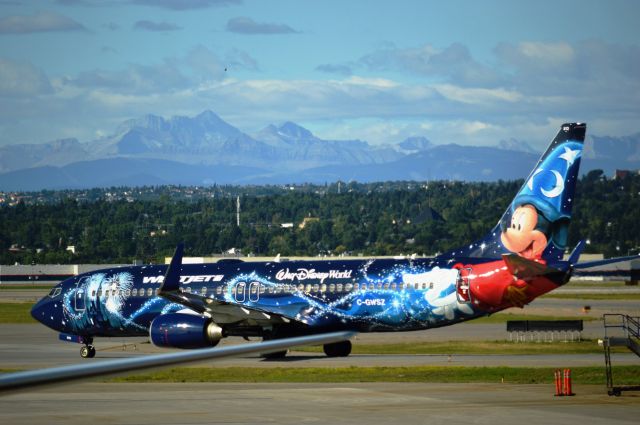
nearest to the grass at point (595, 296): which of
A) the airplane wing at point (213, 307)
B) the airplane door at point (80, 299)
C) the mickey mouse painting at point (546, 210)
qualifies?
the mickey mouse painting at point (546, 210)

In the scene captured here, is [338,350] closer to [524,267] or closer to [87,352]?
[524,267]

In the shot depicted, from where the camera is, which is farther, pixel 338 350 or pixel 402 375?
pixel 338 350

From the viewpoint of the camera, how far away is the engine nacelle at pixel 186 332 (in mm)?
38844

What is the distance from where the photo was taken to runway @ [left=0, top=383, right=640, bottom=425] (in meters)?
24.0

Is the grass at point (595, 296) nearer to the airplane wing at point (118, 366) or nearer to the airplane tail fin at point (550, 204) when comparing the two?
the airplane tail fin at point (550, 204)

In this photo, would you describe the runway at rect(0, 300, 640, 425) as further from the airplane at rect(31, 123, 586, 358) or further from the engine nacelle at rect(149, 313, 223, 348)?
the engine nacelle at rect(149, 313, 223, 348)

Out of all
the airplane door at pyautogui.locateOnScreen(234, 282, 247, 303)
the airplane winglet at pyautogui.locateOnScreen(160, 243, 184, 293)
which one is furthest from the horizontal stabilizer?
the airplane winglet at pyautogui.locateOnScreen(160, 243, 184, 293)

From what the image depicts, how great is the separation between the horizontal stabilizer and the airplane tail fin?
1.10 metres

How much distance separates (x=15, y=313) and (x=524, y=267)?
47.9 m

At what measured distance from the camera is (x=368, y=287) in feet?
126

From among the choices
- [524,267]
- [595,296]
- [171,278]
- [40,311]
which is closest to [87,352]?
Answer: [40,311]

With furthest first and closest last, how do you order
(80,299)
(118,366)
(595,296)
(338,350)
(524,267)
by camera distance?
(595,296)
(80,299)
(338,350)
(524,267)
(118,366)

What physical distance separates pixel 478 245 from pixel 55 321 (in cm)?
1684

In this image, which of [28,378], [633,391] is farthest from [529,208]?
[28,378]
